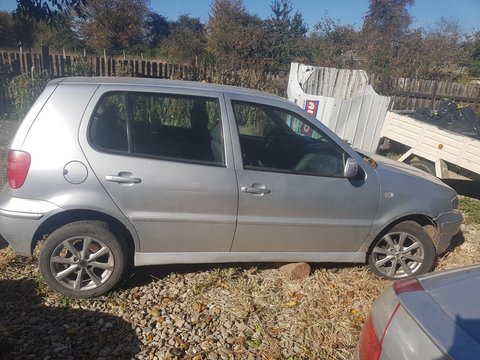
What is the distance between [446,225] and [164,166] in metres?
2.80

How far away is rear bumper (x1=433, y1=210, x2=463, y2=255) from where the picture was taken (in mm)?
3768

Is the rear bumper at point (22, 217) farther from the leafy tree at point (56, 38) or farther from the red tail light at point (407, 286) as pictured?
the leafy tree at point (56, 38)

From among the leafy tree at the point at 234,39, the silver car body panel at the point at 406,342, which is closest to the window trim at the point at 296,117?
the silver car body panel at the point at 406,342

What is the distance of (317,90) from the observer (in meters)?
9.06

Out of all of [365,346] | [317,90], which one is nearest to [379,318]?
[365,346]

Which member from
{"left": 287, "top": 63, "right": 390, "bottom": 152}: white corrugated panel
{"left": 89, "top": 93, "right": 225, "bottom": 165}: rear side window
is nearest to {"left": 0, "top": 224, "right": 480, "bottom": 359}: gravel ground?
{"left": 89, "top": 93, "right": 225, "bottom": 165}: rear side window

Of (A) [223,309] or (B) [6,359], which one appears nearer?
(B) [6,359]

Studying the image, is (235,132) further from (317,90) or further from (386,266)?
(317,90)

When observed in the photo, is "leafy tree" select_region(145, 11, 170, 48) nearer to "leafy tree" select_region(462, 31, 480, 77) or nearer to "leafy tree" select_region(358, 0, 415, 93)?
"leafy tree" select_region(358, 0, 415, 93)

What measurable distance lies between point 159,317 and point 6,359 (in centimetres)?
105

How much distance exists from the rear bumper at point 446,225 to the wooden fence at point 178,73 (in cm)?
599

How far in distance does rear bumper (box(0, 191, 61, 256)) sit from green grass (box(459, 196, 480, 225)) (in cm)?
548

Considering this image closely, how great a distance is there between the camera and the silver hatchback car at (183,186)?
2.91 m

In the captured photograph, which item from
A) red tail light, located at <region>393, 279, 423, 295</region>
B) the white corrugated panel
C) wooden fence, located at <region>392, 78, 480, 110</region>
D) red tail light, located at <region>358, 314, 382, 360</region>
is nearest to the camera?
red tail light, located at <region>358, 314, 382, 360</region>
